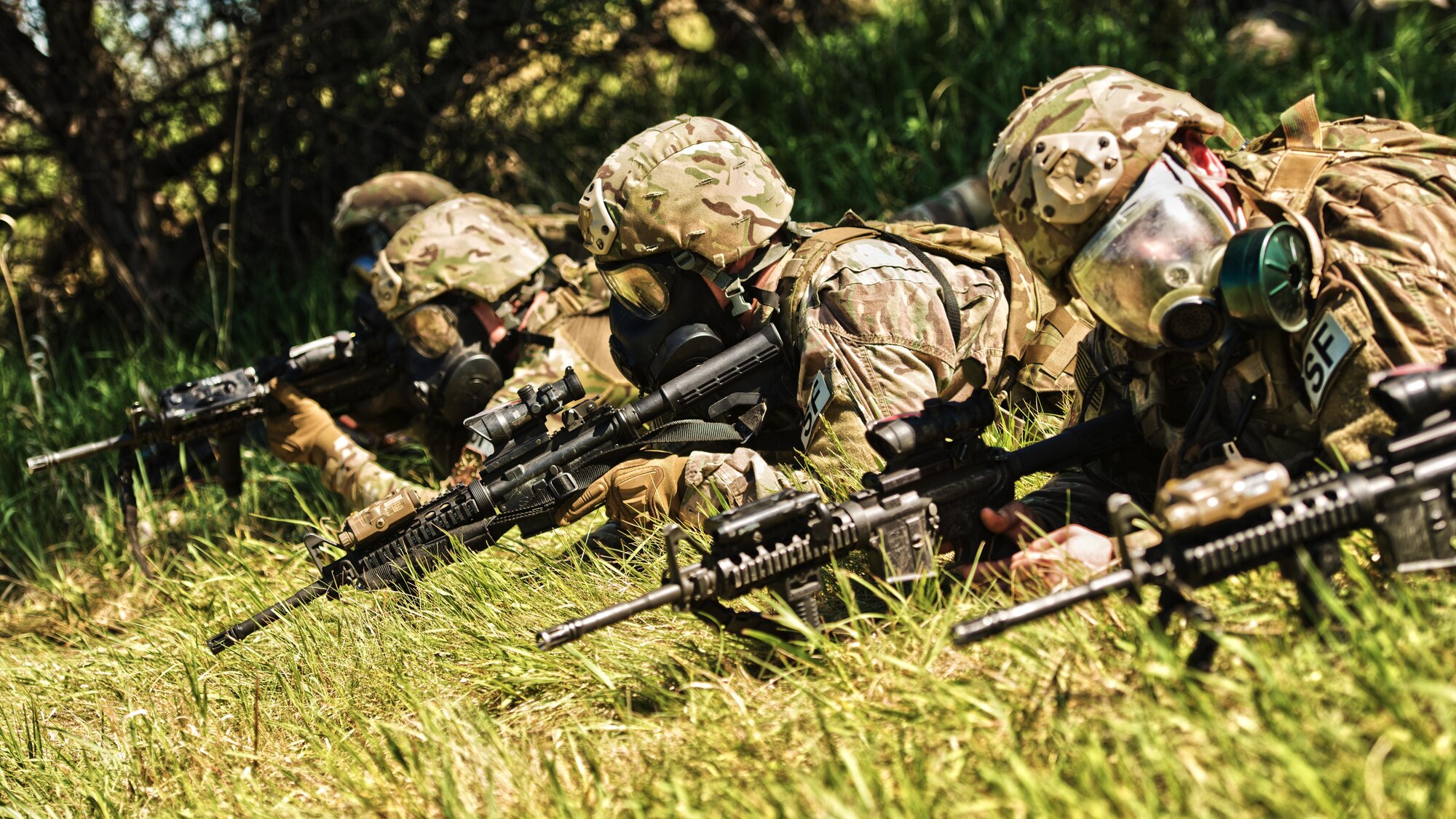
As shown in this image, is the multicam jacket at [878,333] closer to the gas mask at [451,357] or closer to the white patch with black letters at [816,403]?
the white patch with black letters at [816,403]

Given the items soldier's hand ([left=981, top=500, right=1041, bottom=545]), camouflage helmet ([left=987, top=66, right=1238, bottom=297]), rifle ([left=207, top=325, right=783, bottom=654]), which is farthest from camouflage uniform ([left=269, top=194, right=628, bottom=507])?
camouflage helmet ([left=987, top=66, right=1238, bottom=297])

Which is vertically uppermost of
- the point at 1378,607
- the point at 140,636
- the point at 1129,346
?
the point at 1129,346

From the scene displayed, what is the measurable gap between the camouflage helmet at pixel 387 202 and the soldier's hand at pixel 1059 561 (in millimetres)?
4278

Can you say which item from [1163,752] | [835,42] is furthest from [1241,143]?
[835,42]

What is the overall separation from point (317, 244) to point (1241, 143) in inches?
234

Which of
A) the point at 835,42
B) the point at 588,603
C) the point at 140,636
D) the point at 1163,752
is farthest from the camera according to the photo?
the point at 835,42

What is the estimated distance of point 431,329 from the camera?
196 inches

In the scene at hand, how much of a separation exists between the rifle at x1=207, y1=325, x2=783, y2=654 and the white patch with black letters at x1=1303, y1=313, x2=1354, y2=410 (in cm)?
163

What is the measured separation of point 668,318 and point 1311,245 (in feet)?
6.47

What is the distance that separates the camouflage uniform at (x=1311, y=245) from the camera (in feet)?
7.62

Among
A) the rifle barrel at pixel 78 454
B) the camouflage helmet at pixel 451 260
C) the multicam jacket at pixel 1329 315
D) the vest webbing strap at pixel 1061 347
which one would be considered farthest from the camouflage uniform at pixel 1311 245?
the rifle barrel at pixel 78 454

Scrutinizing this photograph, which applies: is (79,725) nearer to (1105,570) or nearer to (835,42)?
(1105,570)

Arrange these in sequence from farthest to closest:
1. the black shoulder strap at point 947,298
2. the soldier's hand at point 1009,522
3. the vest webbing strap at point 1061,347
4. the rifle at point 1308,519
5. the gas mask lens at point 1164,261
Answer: the vest webbing strap at point 1061,347
the black shoulder strap at point 947,298
the soldier's hand at point 1009,522
the gas mask lens at point 1164,261
the rifle at point 1308,519

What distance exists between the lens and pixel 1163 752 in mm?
1915
